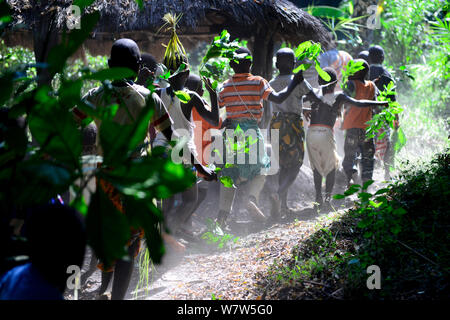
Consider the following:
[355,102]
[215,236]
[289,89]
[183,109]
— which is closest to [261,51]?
[355,102]

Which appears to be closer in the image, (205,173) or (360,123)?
(205,173)

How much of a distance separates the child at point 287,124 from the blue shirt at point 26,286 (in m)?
4.59

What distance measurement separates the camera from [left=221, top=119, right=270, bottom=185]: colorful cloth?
5.61 m

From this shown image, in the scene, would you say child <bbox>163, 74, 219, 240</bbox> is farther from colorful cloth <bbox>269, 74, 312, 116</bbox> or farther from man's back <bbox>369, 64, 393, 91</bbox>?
man's back <bbox>369, 64, 393, 91</bbox>

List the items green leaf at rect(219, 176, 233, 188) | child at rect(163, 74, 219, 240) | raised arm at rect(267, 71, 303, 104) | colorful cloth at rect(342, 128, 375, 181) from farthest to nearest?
colorful cloth at rect(342, 128, 375, 181), raised arm at rect(267, 71, 303, 104), child at rect(163, 74, 219, 240), green leaf at rect(219, 176, 233, 188)

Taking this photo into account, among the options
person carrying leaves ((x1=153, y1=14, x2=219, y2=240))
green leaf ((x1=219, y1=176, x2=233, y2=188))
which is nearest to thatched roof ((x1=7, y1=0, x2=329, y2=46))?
person carrying leaves ((x1=153, y1=14, x2=219, y2=240))

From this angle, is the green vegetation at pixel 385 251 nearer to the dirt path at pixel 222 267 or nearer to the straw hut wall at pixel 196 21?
the dirt path at pixel 222 267

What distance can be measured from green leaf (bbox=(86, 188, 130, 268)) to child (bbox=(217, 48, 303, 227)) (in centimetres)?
419

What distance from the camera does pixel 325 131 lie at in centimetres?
635

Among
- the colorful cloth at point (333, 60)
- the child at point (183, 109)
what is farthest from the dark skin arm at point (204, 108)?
the colorful cloth at point (333, 60)

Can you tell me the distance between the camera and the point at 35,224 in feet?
5.70

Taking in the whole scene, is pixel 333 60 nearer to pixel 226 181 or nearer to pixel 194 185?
pixel 194 185

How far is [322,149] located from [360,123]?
67cm
